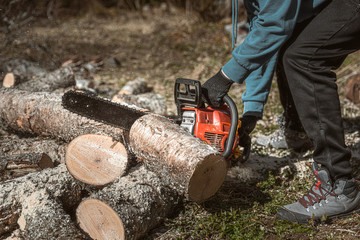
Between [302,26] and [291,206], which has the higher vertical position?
[302,26]

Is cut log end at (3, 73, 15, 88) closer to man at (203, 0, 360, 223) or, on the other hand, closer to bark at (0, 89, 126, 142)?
bark at (0, 89, 126, 142)

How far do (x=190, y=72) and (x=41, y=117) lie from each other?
3.36 meters

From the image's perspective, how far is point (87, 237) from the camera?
2080 millimetres

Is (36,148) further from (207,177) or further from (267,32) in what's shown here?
(267,32)

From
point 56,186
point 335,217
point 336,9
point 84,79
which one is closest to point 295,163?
point 335,217

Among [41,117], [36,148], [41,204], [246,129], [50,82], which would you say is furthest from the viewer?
[50,82]

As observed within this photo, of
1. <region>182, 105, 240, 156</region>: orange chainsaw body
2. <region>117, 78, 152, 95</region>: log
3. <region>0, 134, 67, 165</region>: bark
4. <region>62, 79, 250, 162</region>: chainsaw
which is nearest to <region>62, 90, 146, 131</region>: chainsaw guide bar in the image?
<region>62, 79, 250, 162</region>: chainsaw

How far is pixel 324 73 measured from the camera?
2117 mm

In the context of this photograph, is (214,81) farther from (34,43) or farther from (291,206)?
(34,43)

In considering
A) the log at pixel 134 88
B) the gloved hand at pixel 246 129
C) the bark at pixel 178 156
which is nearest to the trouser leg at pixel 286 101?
the gloved hand at pixel 246 129

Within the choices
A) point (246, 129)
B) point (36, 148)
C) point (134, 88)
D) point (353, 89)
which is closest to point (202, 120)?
point (246, 129)

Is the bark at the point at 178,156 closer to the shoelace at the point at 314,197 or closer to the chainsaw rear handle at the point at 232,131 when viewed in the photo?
the chainsaw rear handle at the point at 232,131

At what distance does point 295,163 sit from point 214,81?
53.1 inches

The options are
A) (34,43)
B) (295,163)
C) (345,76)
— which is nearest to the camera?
(295,163)
